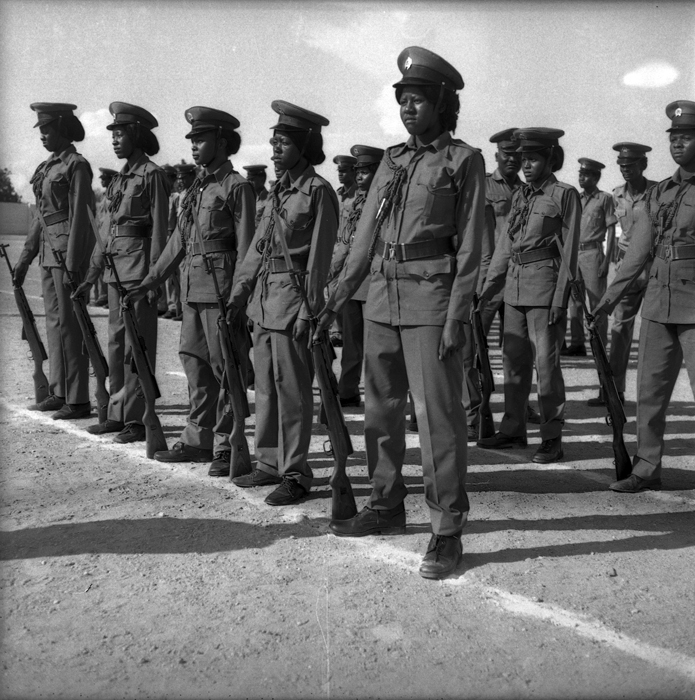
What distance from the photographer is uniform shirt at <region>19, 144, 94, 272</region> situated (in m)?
7.38

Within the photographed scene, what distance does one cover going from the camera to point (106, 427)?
714 centimetres

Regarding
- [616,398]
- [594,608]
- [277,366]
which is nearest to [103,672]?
[594,608]

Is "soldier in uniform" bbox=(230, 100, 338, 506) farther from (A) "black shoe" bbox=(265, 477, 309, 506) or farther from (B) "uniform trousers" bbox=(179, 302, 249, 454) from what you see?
(B) "uniform trousers" bbox=(179, 302, 249, 454)

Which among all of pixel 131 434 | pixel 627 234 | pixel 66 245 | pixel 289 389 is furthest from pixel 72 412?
pixel 627 234

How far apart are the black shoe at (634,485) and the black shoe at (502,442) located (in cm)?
127

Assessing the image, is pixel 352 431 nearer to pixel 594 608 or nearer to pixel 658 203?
pixel 658 203

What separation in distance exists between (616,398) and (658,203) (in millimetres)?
1311

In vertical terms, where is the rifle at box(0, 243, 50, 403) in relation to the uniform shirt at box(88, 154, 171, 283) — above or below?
below

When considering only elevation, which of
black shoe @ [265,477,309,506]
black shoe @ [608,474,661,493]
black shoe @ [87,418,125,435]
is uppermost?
black shoe @ [608,474,661,493]

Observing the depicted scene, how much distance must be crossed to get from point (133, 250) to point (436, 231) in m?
3.31

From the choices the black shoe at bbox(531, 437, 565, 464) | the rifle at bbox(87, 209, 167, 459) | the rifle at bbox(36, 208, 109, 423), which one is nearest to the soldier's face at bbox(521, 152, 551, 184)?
the black shoe at bbox(531, 437, 565, 464)

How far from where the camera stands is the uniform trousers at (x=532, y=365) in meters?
6.62

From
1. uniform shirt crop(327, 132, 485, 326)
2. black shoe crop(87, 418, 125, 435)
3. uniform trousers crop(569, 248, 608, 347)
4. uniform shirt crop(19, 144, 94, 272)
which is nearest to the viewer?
uniform shirt crop(327, 132, 485, 326)

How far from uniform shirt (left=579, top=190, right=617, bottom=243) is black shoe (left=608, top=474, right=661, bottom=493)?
23.0ft
